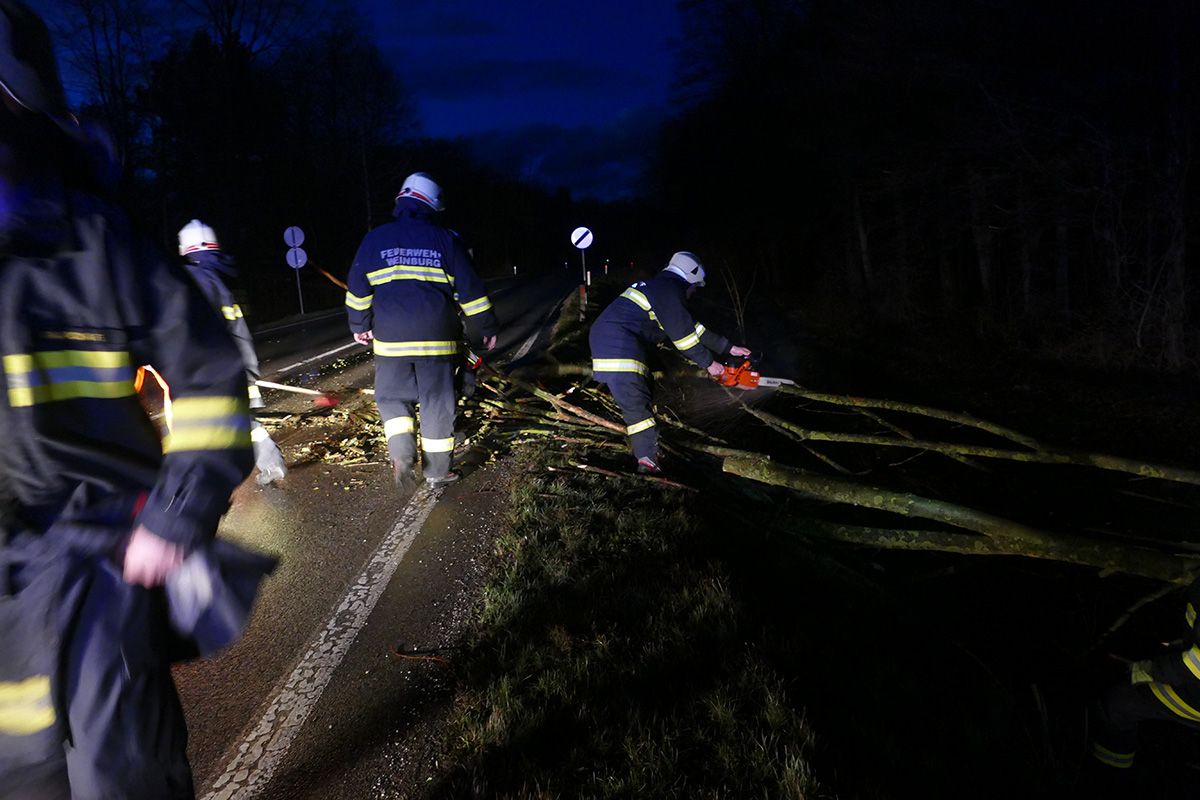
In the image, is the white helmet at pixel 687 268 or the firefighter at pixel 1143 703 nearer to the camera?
the firefighter at pixel 1143 703

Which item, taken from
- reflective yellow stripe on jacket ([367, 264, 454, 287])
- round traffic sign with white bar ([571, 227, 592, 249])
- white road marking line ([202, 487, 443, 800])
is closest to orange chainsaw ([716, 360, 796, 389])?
reflective yellow stripe on jacket ([367, 264, 454, 287])

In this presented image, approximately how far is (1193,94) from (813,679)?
10.6m

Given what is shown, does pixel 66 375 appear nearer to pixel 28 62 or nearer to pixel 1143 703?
pixel 28 62

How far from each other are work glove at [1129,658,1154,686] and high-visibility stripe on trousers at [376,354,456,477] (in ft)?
13.3

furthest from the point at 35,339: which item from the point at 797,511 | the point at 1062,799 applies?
the point at 797,511

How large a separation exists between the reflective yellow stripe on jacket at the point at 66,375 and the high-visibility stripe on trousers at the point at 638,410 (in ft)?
13.0

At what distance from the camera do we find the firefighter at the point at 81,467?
116 cm

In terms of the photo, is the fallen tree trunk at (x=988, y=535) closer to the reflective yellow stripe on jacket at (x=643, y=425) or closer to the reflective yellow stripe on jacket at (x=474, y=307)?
the reflective yellow stripe on jacket at (x=643, y=425)

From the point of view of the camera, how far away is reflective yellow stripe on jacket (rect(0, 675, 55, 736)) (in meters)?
1.17

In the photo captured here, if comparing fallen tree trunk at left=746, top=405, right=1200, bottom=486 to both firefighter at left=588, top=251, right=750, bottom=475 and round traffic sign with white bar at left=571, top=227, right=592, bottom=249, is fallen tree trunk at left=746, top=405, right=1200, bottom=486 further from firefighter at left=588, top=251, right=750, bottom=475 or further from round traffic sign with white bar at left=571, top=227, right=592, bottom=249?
round traffic sign with white bar at left=571, top=227, right=592, bottom=249

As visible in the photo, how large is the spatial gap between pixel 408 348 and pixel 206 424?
3.32 m

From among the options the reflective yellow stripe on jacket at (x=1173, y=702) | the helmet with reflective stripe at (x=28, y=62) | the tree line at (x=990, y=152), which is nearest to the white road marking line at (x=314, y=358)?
the helmet with reflective stripe at (x=28, y=62)

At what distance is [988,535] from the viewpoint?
3643 millimetres

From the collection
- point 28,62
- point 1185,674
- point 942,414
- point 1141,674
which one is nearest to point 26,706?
point 28,62
